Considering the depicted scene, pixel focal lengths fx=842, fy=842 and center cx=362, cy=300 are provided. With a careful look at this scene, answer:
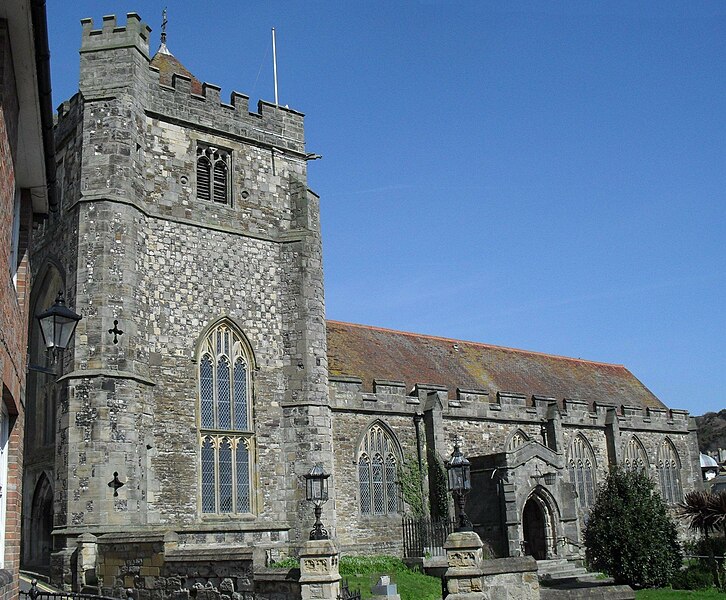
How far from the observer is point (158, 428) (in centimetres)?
1912

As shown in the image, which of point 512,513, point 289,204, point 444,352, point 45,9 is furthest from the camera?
point 444,352

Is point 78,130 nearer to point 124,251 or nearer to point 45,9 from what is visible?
point 124,251

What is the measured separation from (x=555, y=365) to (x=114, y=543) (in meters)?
24.3

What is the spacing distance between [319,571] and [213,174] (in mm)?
11278

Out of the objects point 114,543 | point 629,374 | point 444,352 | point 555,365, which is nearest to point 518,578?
point 114,543

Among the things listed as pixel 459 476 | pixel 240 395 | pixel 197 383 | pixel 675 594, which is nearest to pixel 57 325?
pixel 459 476

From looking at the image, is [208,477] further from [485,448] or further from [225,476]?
[485,448]

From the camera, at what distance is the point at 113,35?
2039cm

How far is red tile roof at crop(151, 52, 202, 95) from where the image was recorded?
22875mm

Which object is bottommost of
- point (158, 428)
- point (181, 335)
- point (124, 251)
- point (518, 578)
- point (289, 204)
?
point (518, 578)

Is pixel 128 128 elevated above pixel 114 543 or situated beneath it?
elevated above

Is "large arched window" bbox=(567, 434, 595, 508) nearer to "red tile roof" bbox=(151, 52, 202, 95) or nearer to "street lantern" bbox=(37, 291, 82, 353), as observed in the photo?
"red tile roof" bbox=(151, 52, 202, 95)

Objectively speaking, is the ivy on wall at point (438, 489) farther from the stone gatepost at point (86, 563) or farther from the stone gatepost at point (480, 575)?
the stone gatepost at point (86, 563)

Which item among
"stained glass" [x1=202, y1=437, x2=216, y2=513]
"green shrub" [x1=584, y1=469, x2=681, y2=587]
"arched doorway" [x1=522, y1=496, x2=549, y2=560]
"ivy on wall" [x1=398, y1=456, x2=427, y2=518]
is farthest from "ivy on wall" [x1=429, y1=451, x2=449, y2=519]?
"stained glass" [x1=202, y1=437, x2=216, y2=513]
